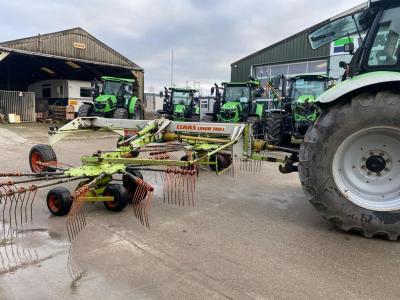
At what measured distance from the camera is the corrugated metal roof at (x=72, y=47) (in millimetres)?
18219

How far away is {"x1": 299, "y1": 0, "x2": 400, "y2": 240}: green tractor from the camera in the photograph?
127 inches

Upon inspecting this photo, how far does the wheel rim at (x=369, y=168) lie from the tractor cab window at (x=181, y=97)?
493 inches

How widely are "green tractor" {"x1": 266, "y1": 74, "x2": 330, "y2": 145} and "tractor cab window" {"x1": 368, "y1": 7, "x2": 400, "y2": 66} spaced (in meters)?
5.81

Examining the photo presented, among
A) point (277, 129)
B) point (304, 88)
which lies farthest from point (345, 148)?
point (304, 88)

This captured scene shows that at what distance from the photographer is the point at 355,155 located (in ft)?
11.5

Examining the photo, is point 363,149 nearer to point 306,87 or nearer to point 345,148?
point 345,148

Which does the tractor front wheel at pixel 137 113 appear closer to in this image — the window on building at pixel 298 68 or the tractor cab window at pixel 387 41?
the window on building at pixel 298 68

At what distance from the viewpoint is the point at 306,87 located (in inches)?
442

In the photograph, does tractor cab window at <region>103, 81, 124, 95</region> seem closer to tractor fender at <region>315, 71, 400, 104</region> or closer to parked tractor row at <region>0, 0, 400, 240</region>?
parked tractor row at <region>0, 0, 400, 240</region>

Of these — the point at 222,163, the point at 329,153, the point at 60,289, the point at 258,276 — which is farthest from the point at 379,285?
the point at 222,163

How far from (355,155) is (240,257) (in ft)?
5.11

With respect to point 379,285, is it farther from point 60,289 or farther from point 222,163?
point 222,163

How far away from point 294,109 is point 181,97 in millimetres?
6512

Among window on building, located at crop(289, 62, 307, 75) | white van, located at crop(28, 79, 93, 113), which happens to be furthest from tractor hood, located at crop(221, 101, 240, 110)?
white van, located at crop(28, 79, 93, 113)
